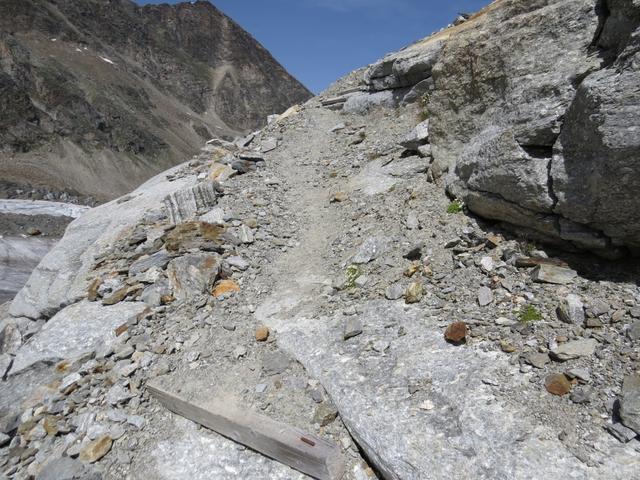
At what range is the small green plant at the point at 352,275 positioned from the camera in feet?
24.0

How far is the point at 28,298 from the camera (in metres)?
10.3

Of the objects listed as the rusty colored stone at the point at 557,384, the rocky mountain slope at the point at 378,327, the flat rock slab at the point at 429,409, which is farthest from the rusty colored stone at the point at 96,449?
the rusty colored stone at the point at 557,384

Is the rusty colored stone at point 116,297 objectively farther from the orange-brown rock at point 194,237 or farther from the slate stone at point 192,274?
the orange-brown rock at point 194,237

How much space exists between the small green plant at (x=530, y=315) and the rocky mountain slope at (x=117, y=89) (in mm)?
45600

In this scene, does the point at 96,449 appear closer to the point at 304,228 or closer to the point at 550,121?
the point at 304,228

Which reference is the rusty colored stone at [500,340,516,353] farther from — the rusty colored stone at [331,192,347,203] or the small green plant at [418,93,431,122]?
the small green plant at [418,93,431,122]

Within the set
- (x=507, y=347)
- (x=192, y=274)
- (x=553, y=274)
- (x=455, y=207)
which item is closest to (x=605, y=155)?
(x=553, y=274)

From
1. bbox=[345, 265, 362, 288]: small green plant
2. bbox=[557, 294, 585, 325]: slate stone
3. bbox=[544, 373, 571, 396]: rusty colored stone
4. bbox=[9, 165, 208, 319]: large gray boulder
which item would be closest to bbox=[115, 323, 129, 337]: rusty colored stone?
bbox=[9, 165, 208, 319]: large gray boulder

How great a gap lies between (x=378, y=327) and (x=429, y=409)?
5.15 feet

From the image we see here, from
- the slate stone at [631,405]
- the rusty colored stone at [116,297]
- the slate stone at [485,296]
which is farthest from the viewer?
the rusty colored stone at [116,297]

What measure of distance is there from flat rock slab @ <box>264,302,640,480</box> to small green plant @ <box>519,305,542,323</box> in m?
0.62

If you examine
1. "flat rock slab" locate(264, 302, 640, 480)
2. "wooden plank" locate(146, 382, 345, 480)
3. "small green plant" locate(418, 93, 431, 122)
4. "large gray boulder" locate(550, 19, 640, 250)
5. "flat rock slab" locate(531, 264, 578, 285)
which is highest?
"small green plant" locate(418, 93, 431, 122)

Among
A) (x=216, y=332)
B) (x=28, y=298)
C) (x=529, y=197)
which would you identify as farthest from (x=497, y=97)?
(x=28, y=298)

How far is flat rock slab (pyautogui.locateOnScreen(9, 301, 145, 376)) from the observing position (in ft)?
24.9
